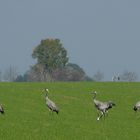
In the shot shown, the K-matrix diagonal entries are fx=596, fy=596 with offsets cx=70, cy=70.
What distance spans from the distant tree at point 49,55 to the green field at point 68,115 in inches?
3799

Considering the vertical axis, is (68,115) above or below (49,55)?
→ below

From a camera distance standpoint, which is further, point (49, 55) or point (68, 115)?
point (49, 55)

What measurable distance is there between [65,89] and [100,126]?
27.6 meters

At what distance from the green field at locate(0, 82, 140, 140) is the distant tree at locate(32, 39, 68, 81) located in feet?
317

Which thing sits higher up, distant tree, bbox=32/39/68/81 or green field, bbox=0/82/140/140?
distant tree, bbox=32/39/68/81

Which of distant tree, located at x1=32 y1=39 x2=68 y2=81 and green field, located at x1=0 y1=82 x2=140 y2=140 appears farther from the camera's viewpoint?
distant tree, located at x1=32 y1=39 x2=68 y2=81

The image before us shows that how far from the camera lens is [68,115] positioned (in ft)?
141

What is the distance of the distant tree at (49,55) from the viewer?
542 feet

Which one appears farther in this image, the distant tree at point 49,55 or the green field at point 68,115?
the distant tree at point 49,55

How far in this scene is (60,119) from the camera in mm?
39156

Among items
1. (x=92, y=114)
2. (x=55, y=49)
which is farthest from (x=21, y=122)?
(x=55, y=49)

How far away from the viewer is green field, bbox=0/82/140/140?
31.5m

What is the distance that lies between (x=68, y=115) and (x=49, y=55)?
12388cm

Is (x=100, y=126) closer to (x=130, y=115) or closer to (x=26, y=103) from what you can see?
(x=130, y=115)
